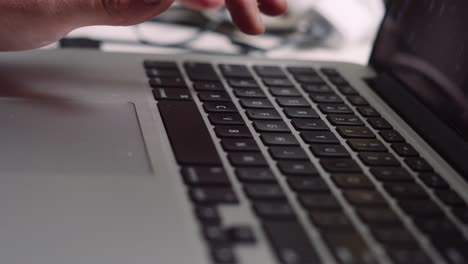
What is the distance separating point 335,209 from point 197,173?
90 millimetres

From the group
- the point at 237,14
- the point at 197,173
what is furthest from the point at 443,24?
the point at 197,173

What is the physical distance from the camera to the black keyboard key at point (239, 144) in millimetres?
425

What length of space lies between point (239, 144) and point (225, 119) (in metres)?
0.05

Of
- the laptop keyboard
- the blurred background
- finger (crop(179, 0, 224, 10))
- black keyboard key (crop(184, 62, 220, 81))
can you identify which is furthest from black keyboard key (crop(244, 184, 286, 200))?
the blurred background

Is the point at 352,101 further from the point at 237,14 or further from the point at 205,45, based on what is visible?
the point at 205,45

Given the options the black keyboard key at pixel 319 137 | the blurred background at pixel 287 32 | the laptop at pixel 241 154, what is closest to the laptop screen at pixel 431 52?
the laptop at pixel 241 154

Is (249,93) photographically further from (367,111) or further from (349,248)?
(349,248)

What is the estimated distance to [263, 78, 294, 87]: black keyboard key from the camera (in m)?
0.57

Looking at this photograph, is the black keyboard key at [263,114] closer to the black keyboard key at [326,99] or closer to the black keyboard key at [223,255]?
the black keyboard key at [326,99]

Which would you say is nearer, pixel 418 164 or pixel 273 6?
pixel 418 164

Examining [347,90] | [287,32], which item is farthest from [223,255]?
[287,32]

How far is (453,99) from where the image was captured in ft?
1.65

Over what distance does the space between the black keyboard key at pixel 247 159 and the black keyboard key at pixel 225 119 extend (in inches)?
2.2

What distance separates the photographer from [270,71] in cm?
60
